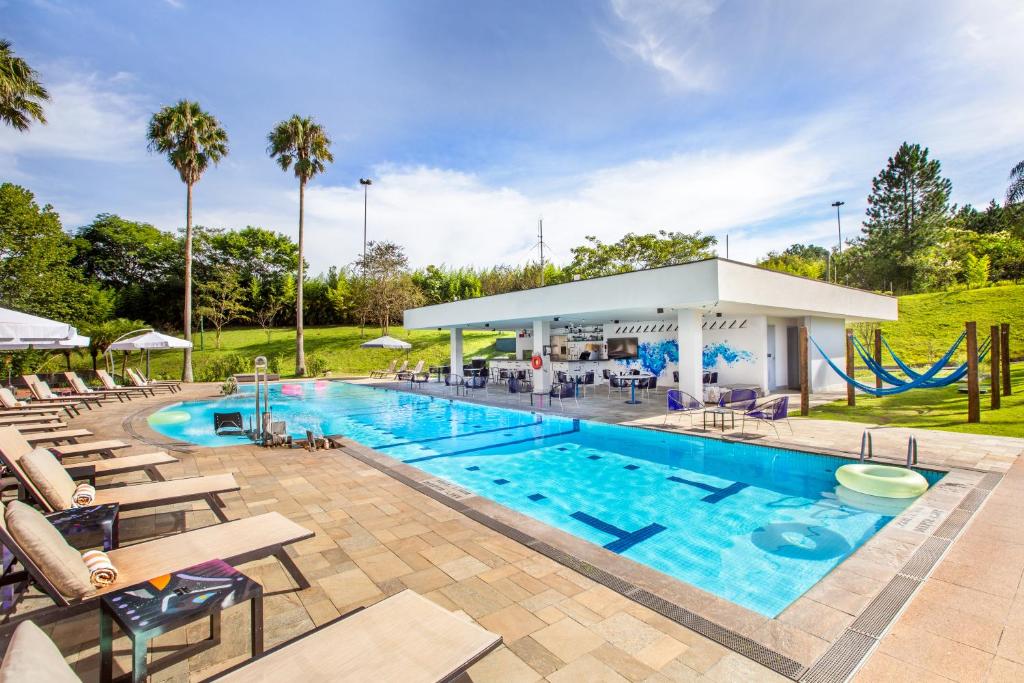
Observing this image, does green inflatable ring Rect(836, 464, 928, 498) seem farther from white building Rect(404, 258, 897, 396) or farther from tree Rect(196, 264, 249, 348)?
tree Rect(196, 264, 249, 348)

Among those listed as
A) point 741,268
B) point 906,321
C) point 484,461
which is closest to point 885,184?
point 906,321

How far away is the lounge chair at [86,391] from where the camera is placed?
14.2m

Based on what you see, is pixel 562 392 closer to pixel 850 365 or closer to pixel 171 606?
pixel 850 365

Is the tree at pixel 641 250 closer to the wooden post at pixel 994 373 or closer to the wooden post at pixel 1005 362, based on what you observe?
the wooden post at pixel 1005 362

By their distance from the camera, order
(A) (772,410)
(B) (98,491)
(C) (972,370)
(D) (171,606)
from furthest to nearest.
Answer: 1. (A) (772,410)
2. (C) (972,370)
3. (B) (98,491)
4. (D) (171,606)

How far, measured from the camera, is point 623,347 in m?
18.7

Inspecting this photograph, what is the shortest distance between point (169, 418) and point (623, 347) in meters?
15.6

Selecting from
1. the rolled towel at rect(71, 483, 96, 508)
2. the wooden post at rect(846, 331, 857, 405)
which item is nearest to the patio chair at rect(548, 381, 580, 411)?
the wooden post at rect(846, 331, 857, 405)

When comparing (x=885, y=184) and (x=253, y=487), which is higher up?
(x=885, y=184)

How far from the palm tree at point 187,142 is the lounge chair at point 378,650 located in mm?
23712

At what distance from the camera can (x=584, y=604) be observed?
287 centimetres

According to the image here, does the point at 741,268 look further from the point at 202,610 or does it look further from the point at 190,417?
the point at 190,417

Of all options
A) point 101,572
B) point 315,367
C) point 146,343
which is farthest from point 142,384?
point 101,572

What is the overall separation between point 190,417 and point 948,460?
16995 millimetres
